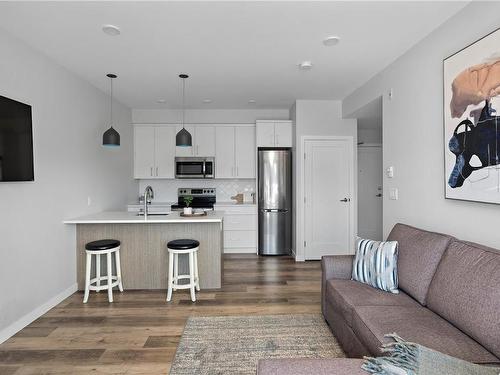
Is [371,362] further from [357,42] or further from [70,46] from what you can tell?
[70,46]

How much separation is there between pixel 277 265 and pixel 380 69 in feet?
9.93

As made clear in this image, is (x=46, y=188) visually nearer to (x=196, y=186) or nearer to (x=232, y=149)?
(x=196, y=186)

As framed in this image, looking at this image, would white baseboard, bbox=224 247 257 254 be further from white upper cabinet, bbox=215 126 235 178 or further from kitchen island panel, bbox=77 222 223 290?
kitchen island panel, bbox=77 222 223 290

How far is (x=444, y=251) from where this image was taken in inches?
78.6

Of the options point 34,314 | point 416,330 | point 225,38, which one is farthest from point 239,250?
point 416,330

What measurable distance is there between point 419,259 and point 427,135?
113cm

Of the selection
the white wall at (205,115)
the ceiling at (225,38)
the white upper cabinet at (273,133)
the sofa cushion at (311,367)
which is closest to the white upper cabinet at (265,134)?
the white upper cabinet at (273,133)

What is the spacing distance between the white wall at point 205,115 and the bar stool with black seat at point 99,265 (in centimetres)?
284

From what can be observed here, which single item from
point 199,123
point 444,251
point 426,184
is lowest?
point 444,251

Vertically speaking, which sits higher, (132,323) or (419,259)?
(419,259)

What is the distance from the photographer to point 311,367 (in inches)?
50.9

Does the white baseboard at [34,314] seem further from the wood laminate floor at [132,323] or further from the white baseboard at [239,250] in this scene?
the white baseboard at [239,250]

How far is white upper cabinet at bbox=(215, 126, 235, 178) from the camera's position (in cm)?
546

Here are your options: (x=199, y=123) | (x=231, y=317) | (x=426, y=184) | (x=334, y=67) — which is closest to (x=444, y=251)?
(x=426, y=184)
